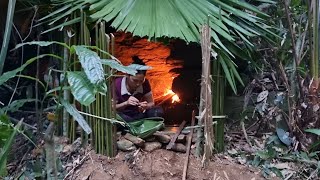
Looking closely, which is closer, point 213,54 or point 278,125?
point 213,54

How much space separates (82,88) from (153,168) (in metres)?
1.60

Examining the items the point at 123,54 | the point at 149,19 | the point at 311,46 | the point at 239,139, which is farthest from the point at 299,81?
the point at 123,54

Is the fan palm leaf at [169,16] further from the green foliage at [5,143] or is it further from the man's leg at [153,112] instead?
the green foliage at [5,143]

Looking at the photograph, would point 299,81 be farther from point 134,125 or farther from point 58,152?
point 58,152

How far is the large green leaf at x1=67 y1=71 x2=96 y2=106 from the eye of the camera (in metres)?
1.92

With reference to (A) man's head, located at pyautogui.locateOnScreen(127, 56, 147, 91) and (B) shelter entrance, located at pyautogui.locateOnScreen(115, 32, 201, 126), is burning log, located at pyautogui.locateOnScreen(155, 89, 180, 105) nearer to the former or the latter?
(B) shelter entrance, located at pyautogui.locateOnScreen(115, 32, 201, 126)

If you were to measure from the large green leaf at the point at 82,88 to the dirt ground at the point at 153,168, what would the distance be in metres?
1.47

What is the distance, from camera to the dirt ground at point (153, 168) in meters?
3.35

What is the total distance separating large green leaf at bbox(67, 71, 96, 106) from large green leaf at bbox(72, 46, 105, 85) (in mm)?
54

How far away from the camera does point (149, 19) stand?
3.20 meters

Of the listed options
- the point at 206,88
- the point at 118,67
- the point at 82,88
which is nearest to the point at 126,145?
the point at 206,88

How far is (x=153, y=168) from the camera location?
3412 mm

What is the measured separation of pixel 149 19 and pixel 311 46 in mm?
1412

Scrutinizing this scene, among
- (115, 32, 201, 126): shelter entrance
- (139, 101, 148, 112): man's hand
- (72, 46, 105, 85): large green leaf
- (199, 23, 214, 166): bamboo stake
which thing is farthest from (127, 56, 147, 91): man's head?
(72, 46, 105, 85): large green leaf
